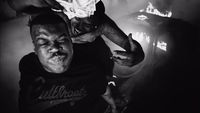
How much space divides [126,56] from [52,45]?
63 cm

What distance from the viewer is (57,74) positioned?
1.87 metres

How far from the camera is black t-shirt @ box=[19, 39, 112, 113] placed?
1.79 meters

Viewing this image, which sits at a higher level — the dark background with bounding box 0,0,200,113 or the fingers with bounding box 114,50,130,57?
the fingers with bounding box 114,50,130,57

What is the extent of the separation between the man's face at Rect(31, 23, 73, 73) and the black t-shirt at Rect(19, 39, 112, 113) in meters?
0.13

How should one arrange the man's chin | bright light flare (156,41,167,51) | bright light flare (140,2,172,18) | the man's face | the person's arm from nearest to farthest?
the man's face → the man's chin → the person's arm → bright light flare (140,2,172,18) → bright light flare (156,41,167,51)

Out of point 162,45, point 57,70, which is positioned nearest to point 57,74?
point 57,70

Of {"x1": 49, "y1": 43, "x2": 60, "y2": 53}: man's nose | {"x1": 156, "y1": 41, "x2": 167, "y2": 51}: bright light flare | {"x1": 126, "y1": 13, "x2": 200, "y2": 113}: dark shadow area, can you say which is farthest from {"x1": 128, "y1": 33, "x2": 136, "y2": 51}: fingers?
{"x1": 156, "y1": 41, "x2": 167, "y2": 51}: bright light flare

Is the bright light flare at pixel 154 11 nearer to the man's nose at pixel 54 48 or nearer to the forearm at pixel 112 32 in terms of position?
the forearm at pixel 112 32

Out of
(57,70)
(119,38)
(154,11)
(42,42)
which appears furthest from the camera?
(154,11)

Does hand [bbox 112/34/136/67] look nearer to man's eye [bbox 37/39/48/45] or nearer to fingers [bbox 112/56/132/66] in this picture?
fingers [bbox 112/56/132/66]

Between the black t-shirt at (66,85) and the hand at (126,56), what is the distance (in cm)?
28

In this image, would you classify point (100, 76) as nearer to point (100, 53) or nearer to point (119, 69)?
point (100, 53)

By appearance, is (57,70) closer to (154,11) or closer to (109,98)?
(109,98)

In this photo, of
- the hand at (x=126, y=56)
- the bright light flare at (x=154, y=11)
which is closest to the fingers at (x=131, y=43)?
the hand at (x=126, y=56)
